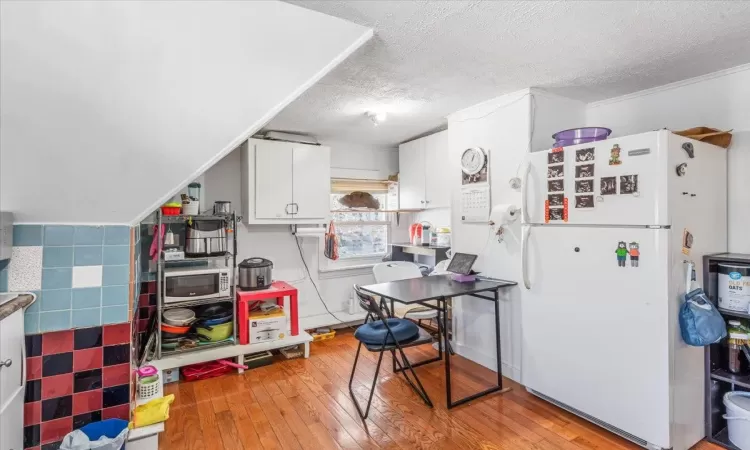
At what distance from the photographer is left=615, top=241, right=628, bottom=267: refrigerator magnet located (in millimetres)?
2021

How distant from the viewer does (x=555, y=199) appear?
2.37 meters

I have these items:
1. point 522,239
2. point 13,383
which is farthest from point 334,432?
point 522,239

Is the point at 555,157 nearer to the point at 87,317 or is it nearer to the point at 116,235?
the point at 116,235

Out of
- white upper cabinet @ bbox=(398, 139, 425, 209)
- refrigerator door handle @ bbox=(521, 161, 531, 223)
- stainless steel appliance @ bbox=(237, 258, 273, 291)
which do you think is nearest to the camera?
refrigerator door handle @ bbox=(521, 161, 531, 223)

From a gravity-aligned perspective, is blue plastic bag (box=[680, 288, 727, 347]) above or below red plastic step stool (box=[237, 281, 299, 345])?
above

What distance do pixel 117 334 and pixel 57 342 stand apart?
8.7 inches

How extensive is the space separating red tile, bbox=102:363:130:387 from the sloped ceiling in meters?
0.72

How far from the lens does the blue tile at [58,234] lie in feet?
5.40

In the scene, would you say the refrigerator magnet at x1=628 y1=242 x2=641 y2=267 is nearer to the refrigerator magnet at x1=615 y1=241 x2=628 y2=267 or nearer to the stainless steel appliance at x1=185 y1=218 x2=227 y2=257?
the refrigerator magnet at x1=615 y1=241 x2=628 y2=267

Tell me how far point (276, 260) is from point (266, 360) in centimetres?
111

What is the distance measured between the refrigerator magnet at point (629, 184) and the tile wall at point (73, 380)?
264cm

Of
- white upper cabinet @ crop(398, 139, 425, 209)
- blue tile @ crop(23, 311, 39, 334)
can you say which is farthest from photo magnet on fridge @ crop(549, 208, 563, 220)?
blue tile @ crop(23, 311, 39, 334)

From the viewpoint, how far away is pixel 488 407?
8.10ft

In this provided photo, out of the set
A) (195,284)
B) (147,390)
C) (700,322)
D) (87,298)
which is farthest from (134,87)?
(700,322)
